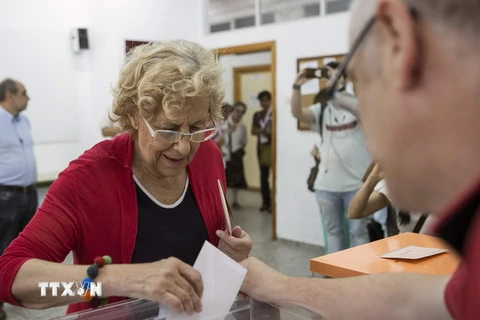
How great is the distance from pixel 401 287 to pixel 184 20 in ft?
19.1

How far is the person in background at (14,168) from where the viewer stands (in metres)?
4.03

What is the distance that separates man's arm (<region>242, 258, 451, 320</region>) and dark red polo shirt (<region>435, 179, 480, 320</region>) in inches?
17.5

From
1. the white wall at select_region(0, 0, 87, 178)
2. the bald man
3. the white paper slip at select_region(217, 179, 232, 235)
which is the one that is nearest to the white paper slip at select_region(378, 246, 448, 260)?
the white paper slip at select_region(217, 179, 232, 235)

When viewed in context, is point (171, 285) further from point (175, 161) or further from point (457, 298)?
point (457, 298)

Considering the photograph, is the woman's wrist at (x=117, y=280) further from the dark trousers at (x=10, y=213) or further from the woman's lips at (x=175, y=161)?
the dark trousers at (x=10, y=213)

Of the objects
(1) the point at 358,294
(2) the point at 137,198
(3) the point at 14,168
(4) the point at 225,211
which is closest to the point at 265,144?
(3) the point at 14,168

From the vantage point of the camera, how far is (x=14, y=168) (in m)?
4.08

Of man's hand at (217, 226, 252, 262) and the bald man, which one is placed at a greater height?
the bald man

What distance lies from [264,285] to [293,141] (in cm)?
412

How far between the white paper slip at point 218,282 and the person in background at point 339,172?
2815 mm

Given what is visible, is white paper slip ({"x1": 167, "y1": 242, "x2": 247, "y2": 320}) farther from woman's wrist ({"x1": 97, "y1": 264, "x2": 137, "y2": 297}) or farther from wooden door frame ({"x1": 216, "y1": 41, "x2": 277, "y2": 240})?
wooden door frame ({"x1": 216, "y1": 41, "x2": 277, "y2": 240})

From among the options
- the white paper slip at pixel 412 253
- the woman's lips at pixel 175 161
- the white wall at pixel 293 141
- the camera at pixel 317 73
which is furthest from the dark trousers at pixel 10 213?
the white paper slip at pixel 412 253

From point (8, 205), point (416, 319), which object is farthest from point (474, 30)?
point (8, 205)

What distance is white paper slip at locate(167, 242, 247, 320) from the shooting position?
1.15 m
